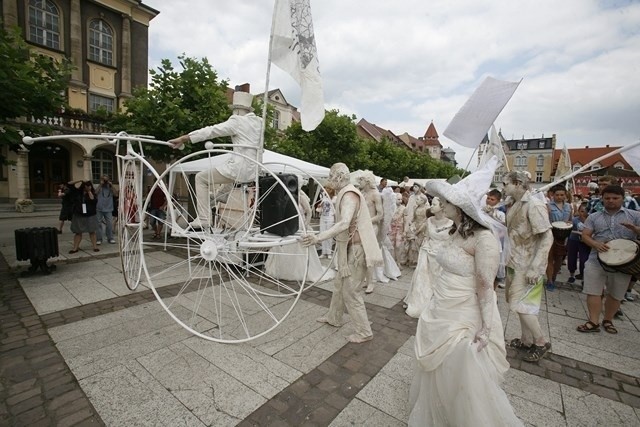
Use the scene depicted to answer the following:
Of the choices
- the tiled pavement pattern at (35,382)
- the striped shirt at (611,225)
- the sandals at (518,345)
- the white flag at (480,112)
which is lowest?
the tiled pavement pattern at (35,382)

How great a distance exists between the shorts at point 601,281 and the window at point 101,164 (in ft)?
85.3

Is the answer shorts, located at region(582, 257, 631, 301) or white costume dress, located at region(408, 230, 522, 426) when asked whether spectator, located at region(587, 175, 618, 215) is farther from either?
white costume dress, located at region(408, 230, 522, 426)

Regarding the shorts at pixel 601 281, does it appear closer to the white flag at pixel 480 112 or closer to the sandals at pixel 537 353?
the sandals at pixel 537 353

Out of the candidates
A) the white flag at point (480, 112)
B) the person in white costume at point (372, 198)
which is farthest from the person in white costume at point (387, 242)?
the white flag at point (480, 112)

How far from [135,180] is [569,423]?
187 inches

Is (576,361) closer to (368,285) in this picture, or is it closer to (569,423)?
(569,423)

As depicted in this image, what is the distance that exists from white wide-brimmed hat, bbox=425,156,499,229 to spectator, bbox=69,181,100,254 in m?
7.66

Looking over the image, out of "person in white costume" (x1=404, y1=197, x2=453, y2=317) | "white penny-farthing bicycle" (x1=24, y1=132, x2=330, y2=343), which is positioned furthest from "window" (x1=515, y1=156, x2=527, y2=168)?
"white penny-farthing bicycle" (x1=24, y1=132, x2=330, y2=343)

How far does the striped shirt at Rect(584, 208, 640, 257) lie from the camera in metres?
3.78

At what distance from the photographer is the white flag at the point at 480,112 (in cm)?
286

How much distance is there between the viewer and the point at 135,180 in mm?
3742

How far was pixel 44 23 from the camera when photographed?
19703 millimetres

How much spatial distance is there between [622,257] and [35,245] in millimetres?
8481

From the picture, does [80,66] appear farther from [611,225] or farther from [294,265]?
[611,225]
